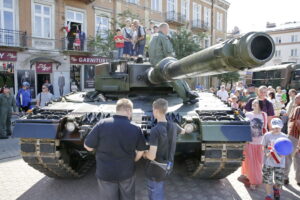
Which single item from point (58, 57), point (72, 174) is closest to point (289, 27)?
point (58, 57)

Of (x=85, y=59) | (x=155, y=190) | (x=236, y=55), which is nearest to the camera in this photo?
(x=236, y=55)

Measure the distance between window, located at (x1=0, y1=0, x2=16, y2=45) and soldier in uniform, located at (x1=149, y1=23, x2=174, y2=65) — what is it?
12841 millimetres

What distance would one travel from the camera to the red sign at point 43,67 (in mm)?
17328

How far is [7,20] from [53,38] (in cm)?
269

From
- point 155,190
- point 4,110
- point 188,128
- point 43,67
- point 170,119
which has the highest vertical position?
→ point 43,67

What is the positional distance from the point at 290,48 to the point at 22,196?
52.8m

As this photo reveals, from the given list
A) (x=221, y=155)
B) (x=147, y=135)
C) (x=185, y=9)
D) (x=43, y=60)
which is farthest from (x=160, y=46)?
(x=185, y=9)

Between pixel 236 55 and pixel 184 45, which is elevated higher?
pixel 184 45

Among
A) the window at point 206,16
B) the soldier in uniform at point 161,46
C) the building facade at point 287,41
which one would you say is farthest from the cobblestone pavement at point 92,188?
the building facade at point 287,41

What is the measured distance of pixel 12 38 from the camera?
16156mm

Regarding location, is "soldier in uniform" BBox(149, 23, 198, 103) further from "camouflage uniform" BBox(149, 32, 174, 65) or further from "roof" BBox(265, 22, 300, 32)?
"roof" BBox(265, 22, 300, 32)

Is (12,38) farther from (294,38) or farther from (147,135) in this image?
(294,38)

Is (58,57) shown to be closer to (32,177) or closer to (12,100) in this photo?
(12,100)

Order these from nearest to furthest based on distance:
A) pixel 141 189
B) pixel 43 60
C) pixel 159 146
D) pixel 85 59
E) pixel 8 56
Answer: pixel 159 146 → pixel 141 189 → pixel 8 56 → pixel 43 60 → pixel 85 59
